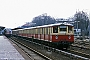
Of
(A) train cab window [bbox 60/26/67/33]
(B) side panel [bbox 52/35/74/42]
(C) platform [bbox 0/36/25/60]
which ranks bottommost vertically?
(C) platform [bbox 0/36/25/60]

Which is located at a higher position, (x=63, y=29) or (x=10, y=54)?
(x=63, y=29)

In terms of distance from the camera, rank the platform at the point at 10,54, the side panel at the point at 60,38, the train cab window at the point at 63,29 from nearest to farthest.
→ the platform at the point at 10,54 < the side panel at the point at 60,38 < the train cab window at the point at 63,29

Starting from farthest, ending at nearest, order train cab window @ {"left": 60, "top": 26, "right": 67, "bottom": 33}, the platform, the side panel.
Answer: train cab window @ {"left": 60, "top": 26, "right": 67, "bottom": 33} < the side panel < the platform

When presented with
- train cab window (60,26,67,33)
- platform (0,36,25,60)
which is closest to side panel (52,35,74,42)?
train cab window (60,26,67,33)

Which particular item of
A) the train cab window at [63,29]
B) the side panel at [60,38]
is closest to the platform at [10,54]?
the side panel at [60,38]

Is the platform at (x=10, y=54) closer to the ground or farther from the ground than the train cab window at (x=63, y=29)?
closer to the ground

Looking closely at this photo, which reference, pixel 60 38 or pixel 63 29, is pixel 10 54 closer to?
pixel 60 38

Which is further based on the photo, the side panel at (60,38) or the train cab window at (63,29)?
the train cab window at (63,29)

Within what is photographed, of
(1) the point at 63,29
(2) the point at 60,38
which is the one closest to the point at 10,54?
(2) the point at 60,38

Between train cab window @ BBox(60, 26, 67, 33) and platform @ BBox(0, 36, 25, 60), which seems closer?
platform @ BBox(0, 36, 25, 60)

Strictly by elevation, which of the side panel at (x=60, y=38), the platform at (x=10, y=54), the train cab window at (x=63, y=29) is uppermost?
the train cab window at (x=63, y=29)

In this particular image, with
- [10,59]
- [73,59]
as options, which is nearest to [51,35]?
[10,59]

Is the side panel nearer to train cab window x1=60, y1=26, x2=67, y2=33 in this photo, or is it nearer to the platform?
train cab window x1=60, y1=26, x2=67, y2=33

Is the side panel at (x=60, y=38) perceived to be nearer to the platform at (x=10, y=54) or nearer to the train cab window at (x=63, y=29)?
the train cab window at (x=63, y=29)
